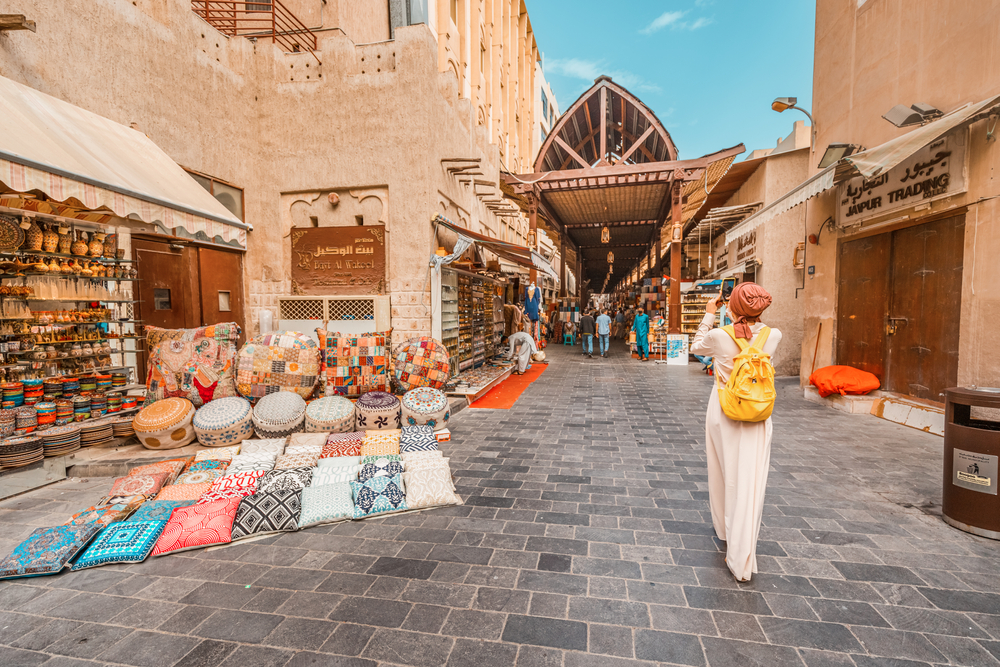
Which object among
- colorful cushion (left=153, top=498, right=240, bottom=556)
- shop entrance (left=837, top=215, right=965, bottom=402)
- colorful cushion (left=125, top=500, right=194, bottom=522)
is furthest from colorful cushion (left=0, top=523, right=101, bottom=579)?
shop entrance (left=837, top=215, right=965, bottom=402)

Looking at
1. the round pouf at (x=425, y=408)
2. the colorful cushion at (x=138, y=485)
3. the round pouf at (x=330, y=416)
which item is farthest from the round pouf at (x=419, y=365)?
the colorful cushion at (x=138, y=485)

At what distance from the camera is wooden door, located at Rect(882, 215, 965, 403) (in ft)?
18.7

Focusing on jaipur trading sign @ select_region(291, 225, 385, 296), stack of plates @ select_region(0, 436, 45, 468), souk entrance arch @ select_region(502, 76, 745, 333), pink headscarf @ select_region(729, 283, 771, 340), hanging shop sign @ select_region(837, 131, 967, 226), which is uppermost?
souk entrance arch @ select_region(502, 76, 745, 333)

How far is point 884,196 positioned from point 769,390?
20.6 feet

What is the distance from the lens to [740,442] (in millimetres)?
2684

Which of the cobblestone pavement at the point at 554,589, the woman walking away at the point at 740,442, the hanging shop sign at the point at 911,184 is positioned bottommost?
the cobblestone pavement at the point at 554,589

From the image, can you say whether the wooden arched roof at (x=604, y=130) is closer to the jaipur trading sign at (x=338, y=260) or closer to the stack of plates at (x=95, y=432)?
the jaipur trading sign at (x=338, y=260)

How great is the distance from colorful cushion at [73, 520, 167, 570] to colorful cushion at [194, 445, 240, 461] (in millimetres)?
1167

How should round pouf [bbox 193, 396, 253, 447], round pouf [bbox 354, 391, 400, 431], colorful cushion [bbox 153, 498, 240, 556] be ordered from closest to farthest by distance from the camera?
colorful cushion [bbox 153, 498, 240, 556]
round pouf [bbox 193, 396, 253, 447]
round pouf [bbox 354, 391, 400, 431]

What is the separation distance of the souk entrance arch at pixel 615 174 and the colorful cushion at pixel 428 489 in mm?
11064

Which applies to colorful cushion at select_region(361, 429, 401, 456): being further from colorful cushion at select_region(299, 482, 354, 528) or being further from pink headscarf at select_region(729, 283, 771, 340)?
pink headscarf at select_region(729, 283, 771, 340)

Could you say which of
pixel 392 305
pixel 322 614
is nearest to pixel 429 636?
pixel 322 614

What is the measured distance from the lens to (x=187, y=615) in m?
2.35

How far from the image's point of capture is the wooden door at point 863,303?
704cm
